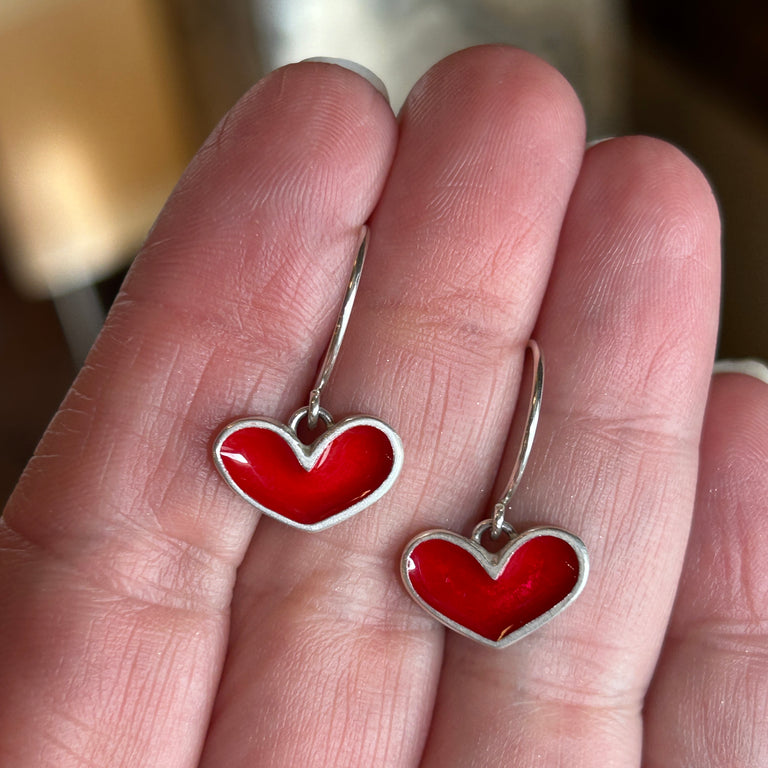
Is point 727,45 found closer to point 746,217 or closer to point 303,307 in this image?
point 746,217

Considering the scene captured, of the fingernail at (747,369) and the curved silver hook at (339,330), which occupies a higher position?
the curved silver hook at (339,330)

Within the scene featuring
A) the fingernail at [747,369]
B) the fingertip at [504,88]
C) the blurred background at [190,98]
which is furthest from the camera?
the blurred background at [190,98]

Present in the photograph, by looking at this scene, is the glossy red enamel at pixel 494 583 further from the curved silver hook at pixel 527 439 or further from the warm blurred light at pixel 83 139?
the warm blurred light at pixel 83 139

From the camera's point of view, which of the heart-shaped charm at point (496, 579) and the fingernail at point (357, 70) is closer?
the heart-shaped charm at point (496, 579)

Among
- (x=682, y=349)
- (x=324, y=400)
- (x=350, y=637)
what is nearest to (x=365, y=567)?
(x=350, y=637)

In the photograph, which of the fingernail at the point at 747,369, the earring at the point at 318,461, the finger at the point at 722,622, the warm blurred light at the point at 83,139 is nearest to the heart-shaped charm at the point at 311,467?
the earring at the point at 318,461

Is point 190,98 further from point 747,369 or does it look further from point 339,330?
point 747,369

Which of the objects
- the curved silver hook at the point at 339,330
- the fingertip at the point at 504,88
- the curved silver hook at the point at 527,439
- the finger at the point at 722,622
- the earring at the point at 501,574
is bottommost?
the finger at the point at 722,622
